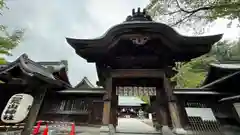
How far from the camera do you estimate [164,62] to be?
5750mm

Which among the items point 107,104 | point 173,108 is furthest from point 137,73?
point 173,108

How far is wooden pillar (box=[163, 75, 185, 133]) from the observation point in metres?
4.85

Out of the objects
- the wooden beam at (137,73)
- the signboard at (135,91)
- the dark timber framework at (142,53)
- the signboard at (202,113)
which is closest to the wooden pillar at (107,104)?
the dark timber framework at (142,53)

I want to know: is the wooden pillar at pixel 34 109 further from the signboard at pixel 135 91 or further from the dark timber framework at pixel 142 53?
the signboard at pixel 135 91

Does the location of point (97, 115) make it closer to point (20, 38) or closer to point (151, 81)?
point (151, 81)

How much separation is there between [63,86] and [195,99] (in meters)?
5.98

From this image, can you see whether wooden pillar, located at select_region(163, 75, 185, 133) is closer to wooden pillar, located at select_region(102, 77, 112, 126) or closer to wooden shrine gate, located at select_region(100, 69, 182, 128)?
wooden shrine gate, located at select_region(100, 69, 182, 128)

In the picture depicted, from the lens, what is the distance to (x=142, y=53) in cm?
597

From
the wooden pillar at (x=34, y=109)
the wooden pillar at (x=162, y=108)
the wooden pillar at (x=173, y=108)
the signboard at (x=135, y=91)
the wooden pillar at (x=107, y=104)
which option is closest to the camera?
the wooden pillar at (x=173, y=108)

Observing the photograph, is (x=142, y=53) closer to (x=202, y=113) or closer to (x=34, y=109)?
(x=202, y=113)

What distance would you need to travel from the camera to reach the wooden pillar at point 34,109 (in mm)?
5868

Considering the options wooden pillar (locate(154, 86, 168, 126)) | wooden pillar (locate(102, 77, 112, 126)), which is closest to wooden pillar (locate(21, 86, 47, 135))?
wooden pillar (locate(102, 77, 112, 126))

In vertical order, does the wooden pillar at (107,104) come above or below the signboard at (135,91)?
below

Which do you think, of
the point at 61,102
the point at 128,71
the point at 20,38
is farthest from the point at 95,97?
the point at 20,38
